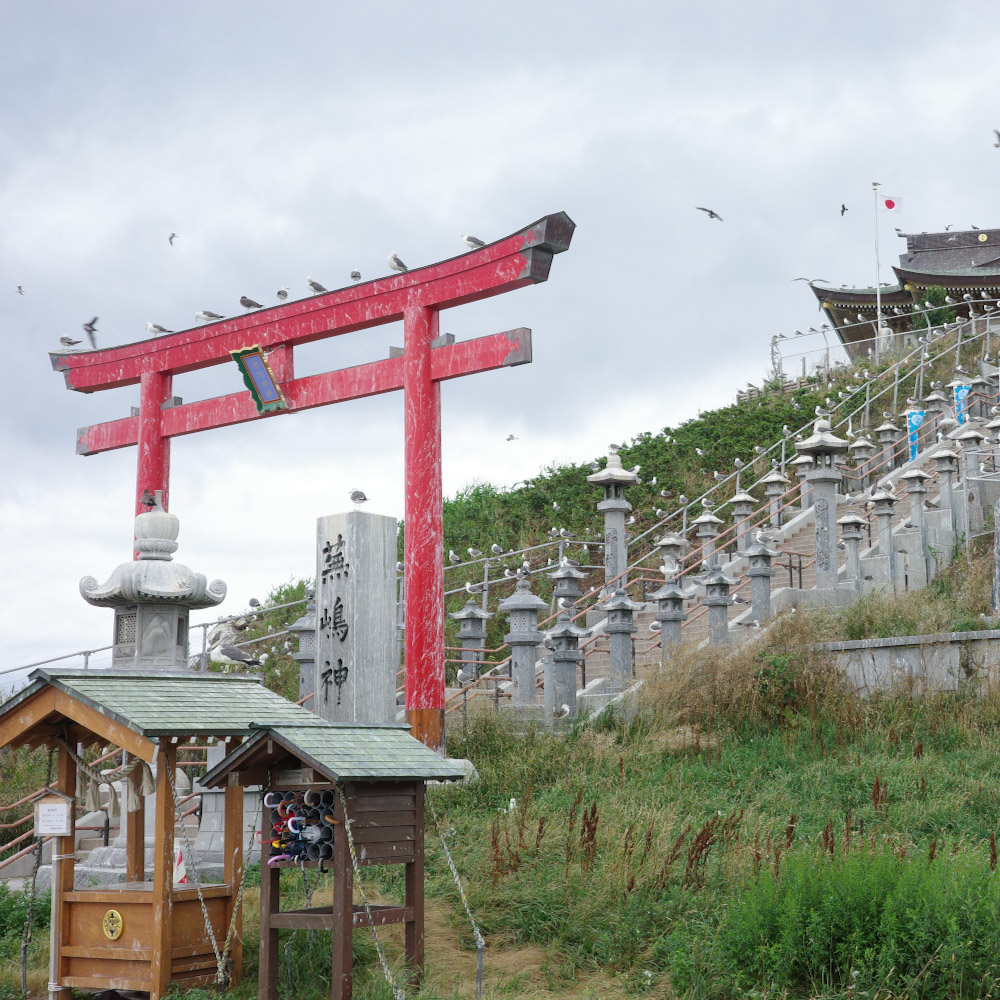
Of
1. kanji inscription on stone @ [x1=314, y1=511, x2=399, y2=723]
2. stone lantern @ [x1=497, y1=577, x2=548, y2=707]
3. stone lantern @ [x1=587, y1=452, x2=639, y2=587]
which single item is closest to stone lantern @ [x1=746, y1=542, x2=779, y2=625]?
stone lantern @ [x1=587, y1=452, x2=639, y2=587]

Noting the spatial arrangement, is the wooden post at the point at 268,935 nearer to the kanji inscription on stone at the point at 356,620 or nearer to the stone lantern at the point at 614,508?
the kanji inscription on stone at the point at 356,620

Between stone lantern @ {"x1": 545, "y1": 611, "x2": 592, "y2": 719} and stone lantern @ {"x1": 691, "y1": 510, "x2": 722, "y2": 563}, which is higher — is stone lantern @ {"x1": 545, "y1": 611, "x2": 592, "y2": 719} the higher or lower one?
the lower one

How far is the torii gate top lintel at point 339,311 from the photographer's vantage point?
44.0 ft

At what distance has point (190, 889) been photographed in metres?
8.58

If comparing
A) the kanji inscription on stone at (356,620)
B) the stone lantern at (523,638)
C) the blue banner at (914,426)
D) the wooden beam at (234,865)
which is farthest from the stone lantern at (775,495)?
the wooden beam at (234,865)

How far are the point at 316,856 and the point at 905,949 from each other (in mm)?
3673

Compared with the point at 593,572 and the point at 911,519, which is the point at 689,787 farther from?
the point at 593,572

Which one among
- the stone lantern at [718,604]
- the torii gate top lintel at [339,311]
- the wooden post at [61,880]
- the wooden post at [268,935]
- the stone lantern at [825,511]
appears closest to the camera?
the wooden post at [268,935]

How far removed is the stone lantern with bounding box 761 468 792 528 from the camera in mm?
21797

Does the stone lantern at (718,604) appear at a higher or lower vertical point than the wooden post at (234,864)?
higher

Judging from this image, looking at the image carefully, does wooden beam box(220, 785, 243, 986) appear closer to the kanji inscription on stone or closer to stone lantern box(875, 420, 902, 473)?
the kanji inscription on stone

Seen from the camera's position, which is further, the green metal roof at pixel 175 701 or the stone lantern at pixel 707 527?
the stone lantern at pixel 707 527

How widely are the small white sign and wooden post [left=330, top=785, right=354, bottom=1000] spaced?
2270mm

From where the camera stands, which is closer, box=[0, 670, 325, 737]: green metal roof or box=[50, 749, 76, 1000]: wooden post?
box=[0, 670, 325, 737]: green metal roof
